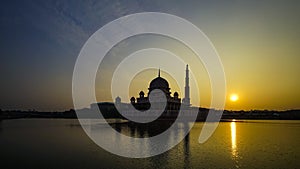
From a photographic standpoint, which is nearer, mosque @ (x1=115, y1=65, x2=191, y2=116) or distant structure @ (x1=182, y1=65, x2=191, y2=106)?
mosque @ (x1=115, y1=65, x2=191, y2=116)

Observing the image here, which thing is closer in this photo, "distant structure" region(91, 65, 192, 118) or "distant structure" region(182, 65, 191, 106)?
"distant structure" region(91, 65, 192, 118)

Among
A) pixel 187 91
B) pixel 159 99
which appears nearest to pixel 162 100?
pixel 159 99

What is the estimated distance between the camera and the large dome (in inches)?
3570

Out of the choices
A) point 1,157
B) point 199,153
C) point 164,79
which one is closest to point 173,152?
point 199,153

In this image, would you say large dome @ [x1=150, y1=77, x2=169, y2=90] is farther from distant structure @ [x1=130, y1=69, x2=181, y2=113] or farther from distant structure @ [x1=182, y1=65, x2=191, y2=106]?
distant structure @ [x1=182, y1=65, x2=191, y2=106]

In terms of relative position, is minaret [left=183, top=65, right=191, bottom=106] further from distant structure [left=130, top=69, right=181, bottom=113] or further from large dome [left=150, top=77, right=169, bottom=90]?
large dome [left=150, top=77, right=169, bottom=90]

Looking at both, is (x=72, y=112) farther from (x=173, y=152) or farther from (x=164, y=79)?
(x=173, y=152)

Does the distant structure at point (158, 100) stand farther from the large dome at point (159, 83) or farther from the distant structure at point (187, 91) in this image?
the distant structure at point (187, 91)

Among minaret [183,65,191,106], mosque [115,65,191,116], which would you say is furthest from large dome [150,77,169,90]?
minaret [183,65,191,106]

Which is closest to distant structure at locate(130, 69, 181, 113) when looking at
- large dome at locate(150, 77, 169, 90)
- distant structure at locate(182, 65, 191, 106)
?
large dome at locate(150, 77, 169, 90)

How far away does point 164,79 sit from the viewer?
93.9m

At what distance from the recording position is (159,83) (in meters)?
91.5

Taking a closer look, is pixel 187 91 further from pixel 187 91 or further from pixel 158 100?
pixel 158 100

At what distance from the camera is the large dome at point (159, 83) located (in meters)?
90.7
